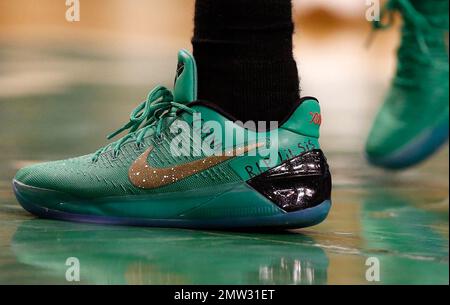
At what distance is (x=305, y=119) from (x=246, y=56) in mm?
146

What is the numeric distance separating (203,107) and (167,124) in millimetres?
93

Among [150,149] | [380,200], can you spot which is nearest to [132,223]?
[150,149]

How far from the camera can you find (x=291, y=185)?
1521mm

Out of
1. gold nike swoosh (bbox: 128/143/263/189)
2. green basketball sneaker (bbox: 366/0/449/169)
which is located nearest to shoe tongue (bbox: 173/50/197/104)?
gold nike swoosh (bbox: 128/143/263/189)

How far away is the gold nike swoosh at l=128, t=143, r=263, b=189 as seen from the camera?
1.52 meters

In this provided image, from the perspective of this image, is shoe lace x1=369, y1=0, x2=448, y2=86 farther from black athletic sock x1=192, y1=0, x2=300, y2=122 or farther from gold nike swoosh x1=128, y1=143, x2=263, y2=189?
gold nike swoosh x1=128, y1=143, x2=263, y2=189

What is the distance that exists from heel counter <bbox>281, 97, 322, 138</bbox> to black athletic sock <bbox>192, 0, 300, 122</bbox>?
2 cm

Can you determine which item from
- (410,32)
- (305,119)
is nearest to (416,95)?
(410,32)

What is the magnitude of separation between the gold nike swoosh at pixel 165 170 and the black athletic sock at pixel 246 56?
2.9 inches

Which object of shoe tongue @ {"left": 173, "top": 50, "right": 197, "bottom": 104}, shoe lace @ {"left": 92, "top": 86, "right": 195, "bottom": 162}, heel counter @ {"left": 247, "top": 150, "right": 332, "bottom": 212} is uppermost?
shoe tongue @ {"left": 173, "top": 50, "right": 197, "bottom": 104}

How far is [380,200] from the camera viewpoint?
201 cm

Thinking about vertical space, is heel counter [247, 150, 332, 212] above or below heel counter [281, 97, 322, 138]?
below

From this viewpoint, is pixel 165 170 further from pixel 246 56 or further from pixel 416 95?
pixel 416 95

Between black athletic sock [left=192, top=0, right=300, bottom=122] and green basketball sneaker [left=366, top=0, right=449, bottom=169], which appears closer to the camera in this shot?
black athletic sock [left=192, top=0, right=300, bottom=122]
